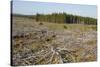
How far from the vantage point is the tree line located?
2.50 m

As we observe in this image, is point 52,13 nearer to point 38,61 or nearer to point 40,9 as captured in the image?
point 40,9

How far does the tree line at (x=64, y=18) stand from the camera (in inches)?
98.3

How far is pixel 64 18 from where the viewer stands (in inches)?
103

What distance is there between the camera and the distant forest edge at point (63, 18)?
2492 millimetres

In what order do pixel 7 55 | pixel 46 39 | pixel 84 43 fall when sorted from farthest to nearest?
pixel 84 43 → pixel 46 39 → pixel 7 55

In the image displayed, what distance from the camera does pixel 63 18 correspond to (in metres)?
2.60

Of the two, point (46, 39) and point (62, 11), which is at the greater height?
point (62, 11)

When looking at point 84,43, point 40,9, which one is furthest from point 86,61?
point 40,9

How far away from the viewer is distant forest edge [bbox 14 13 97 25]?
2492mm

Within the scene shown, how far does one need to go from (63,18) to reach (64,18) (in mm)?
13

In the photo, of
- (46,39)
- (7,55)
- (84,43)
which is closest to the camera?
(7,55)

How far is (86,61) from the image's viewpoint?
266 centimetres

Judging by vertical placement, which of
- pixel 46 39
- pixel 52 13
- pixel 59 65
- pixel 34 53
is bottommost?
pixel 59 65

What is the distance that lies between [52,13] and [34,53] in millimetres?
560
